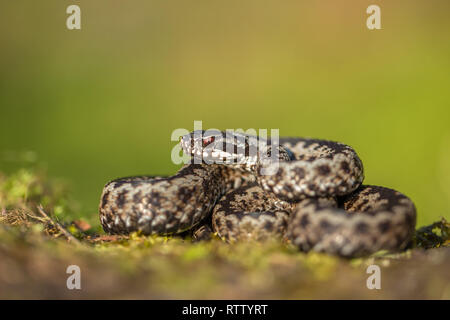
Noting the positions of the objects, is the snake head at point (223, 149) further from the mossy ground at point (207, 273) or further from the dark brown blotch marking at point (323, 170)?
the mossy ground at point (207, 273)

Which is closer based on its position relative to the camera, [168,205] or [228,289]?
[228,289]

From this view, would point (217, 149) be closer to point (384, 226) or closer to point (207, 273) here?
point (384, 226)

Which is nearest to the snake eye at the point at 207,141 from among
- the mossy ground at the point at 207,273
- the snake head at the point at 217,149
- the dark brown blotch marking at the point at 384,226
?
the snake head at the point at 217,149

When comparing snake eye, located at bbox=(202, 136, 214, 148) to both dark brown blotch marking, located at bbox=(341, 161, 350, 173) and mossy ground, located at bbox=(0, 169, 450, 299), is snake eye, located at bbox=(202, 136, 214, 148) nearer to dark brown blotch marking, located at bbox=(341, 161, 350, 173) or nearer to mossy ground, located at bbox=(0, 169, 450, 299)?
dark brown blotch marking, located at bbox=(341, 161, 350, 173)

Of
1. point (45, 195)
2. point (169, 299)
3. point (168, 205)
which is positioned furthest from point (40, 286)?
point (45, 195)

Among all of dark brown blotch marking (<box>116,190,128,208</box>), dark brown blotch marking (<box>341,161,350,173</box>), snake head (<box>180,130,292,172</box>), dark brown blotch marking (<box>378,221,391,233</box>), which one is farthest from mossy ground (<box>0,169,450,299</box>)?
snake head (<box>180,130,292,172</box>)
